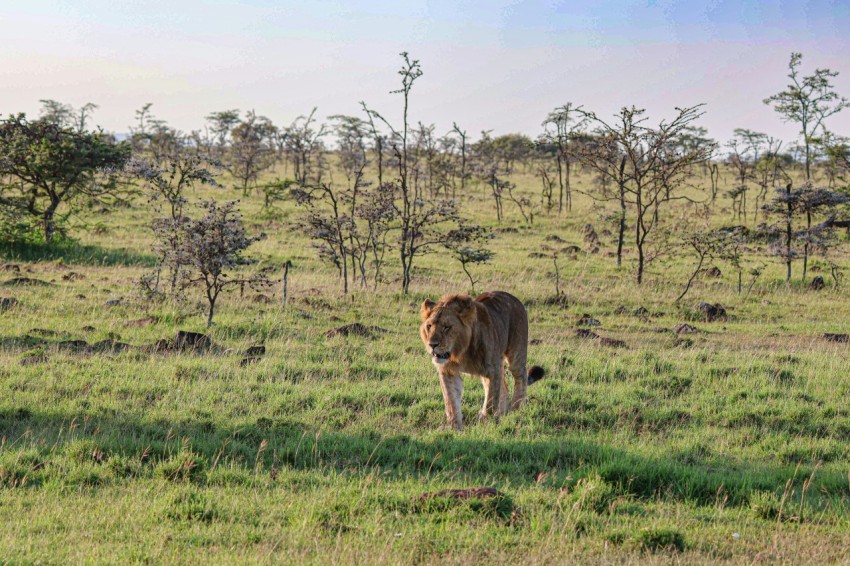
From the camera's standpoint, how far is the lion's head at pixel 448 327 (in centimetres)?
787

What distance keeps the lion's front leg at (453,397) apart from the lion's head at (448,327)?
0.81 ft

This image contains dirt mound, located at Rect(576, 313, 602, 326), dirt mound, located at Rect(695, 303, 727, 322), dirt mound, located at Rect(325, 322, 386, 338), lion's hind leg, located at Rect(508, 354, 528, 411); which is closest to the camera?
lion's hind leg, located at Rect(508, 354, 528, 411)

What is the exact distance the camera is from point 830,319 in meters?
18.0

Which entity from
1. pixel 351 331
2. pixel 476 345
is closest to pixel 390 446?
pixel 476 345

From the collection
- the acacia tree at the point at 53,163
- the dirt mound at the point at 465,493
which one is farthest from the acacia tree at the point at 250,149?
the dirt mound at the point at 465,493

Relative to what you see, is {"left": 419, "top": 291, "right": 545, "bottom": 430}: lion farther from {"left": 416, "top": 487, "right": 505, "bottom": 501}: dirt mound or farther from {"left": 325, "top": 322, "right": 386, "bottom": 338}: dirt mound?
{"left": 325, "top": 322, "right": 386, "bottom": 338}: dirt mound

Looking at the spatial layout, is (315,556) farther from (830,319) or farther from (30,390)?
(830,319)

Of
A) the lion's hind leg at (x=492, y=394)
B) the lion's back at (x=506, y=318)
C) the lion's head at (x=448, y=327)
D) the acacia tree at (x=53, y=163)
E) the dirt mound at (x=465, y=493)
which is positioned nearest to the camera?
the dirt mound at (x=465, y=493)

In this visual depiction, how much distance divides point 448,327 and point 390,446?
133 cm

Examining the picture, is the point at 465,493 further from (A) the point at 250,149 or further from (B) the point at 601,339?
(A) the point at 250,149

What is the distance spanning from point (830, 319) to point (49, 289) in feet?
57.9

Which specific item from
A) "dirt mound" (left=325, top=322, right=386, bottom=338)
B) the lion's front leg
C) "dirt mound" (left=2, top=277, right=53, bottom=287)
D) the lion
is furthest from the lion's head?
"dirt mound" (left=2, top=277, right=53, bottom=287)

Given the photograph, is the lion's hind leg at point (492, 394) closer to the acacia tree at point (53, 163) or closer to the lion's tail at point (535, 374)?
the lion's tail at point (535, 374)

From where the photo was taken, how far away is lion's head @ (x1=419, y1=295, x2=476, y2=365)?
7.87 m
